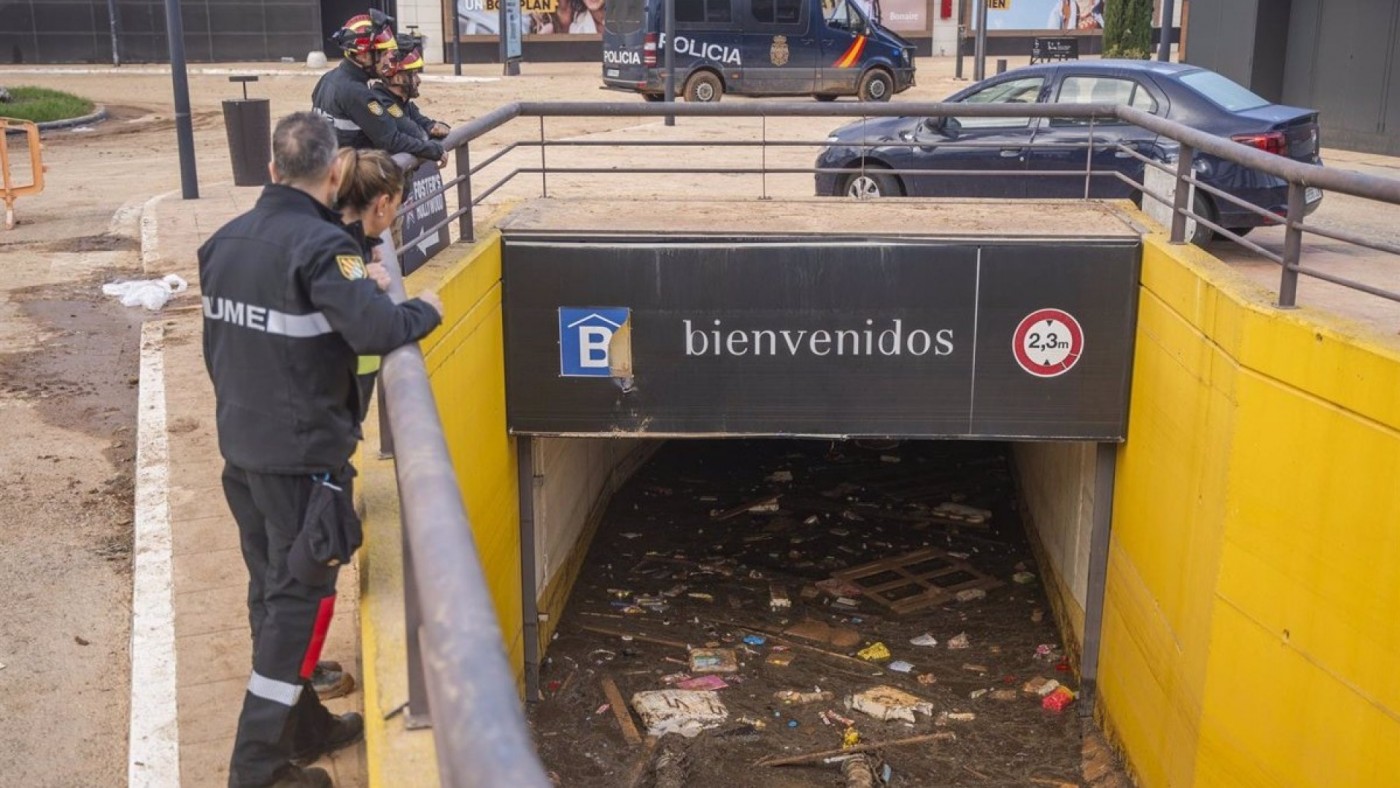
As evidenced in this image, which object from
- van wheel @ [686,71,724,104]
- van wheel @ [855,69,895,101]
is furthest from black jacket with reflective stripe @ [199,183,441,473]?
van wheel @ [855,69,895,101]

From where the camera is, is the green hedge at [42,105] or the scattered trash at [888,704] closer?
the scattered trash at [888,704]

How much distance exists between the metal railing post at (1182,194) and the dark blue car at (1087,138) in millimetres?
3266

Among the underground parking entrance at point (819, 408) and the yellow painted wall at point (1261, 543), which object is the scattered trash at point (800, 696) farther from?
the yellow painted wall at point (1261, 543)

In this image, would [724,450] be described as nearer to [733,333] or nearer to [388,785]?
[733,333]

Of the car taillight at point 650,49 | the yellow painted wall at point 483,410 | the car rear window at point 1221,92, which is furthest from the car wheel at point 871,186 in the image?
the car taillight at point 650,49

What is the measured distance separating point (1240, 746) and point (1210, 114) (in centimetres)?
673

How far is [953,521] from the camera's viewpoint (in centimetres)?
1252

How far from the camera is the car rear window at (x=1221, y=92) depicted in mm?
11984

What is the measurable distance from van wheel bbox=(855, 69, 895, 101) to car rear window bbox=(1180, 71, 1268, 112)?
14.5m

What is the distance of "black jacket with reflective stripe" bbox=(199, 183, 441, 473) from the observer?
12.6 ft

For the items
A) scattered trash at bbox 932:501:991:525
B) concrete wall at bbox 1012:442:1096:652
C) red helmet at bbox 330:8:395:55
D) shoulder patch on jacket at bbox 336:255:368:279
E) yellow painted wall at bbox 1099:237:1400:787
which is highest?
red helmet at bbox 330:8:395:55

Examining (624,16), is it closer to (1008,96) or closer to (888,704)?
(1008,96)

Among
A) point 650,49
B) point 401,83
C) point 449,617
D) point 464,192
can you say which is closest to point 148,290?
point 464,192

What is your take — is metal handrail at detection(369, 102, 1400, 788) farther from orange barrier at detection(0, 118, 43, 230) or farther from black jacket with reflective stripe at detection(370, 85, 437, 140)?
orange barrier at detection(0, 118, 43, 230)
